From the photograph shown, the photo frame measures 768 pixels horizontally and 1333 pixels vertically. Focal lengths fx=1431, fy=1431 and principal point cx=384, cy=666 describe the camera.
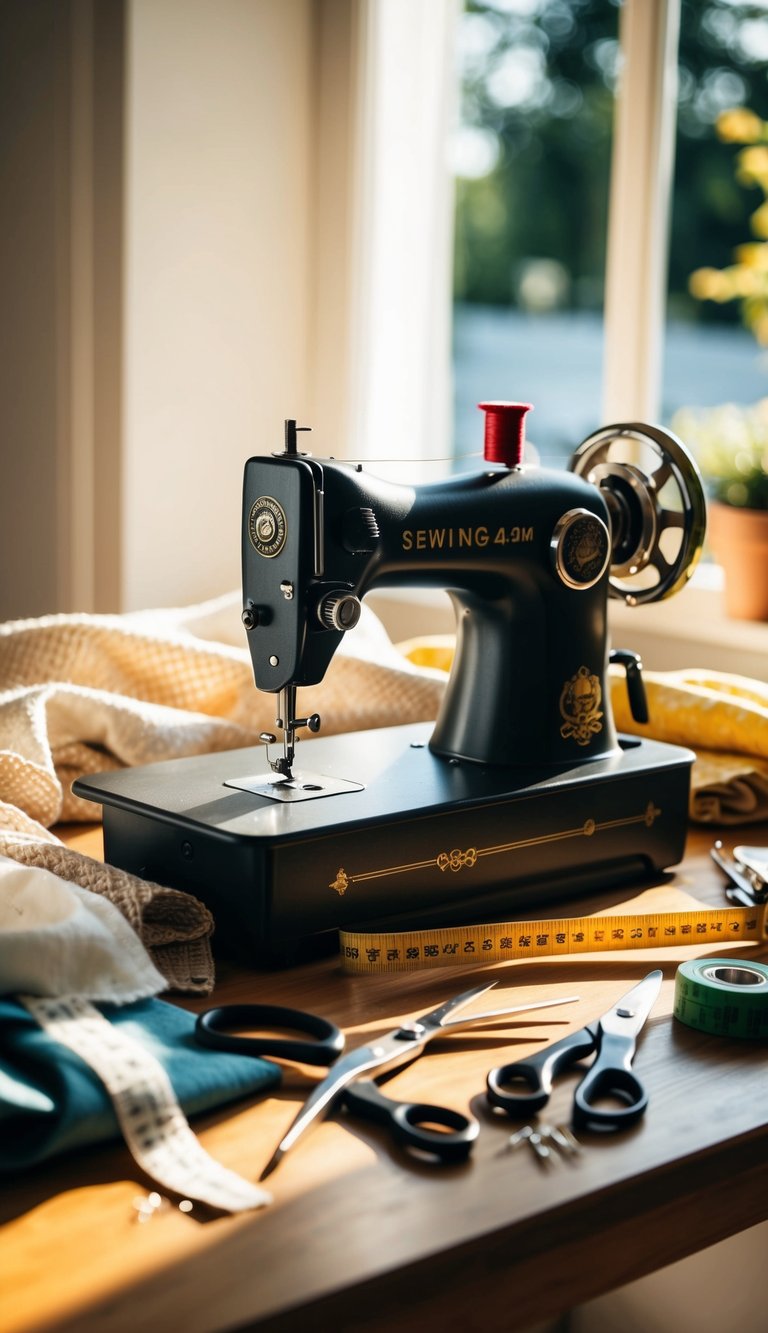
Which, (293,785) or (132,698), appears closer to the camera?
(293,785)

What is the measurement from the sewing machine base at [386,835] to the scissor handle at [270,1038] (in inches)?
5.2

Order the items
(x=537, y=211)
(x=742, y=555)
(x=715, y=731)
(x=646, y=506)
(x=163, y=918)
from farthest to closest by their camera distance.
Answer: (x=537, y=211) < (x=742, y=555) < (x=715, y=731) < (x=646, y=506) < (x=163, y=918)

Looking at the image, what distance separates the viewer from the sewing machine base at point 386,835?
4.14ft

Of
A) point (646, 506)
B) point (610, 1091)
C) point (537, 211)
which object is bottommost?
point (610, 1091)

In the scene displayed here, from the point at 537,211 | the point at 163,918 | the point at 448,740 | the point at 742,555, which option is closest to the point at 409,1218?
the point at 163,918

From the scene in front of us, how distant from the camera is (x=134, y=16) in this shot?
8.79 ft

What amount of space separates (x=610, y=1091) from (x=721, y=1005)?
15 centimetres

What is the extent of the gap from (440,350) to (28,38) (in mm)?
1059

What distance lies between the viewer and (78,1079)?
962 mm

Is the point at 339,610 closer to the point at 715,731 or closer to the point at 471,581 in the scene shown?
the point at 471,581

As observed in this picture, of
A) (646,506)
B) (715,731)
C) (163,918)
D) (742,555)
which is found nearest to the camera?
(163,918)

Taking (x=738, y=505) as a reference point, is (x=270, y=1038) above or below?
below

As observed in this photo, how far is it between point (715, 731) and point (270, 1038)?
959mm

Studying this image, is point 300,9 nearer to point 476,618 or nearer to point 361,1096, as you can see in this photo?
point 476,618
